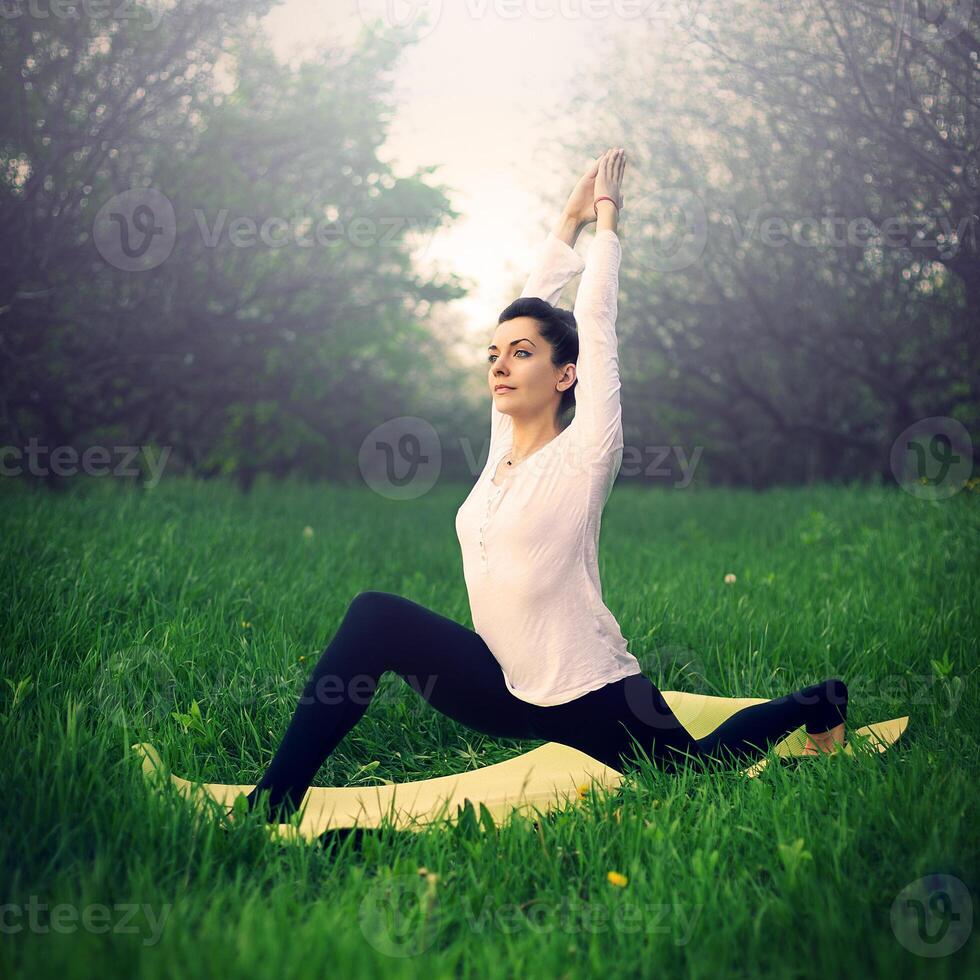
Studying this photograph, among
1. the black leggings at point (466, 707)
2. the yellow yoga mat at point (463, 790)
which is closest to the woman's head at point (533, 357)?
the black leggings at point (466, 707)

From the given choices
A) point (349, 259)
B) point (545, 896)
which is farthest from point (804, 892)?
point (349, 259)

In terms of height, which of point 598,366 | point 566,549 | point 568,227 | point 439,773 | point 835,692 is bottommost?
point 439,773

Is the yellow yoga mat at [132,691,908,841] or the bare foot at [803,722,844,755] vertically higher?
the bare foot at [803,722,844,755]

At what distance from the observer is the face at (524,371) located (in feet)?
8.61

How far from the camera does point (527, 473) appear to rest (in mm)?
2486

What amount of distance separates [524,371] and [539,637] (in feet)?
2.70

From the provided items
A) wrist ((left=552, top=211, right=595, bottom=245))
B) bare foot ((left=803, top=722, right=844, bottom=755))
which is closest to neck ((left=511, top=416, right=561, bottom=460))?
wrist ((left=552, top=211, right=595, bottom=245))

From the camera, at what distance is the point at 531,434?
2639 millimetres

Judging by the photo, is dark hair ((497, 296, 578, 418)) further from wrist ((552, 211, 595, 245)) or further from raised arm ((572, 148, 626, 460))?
wrist ((552, 211, 595, 245))

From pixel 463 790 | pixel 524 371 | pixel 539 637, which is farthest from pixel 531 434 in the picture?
pixel 463 790

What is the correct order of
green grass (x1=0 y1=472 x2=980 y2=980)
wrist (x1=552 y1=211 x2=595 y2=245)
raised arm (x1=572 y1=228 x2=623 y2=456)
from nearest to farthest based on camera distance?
green grass (x1=0 y1=472 x2=980 y2=980) → raised arm (x1=572 y1=228 x2=623 y2=456) → wrist (x1=552 y1=211 x2=595 y2=245)

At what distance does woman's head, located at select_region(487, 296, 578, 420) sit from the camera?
2.62 m

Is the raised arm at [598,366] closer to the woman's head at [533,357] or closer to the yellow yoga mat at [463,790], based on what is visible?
the woman's head at [533,357]

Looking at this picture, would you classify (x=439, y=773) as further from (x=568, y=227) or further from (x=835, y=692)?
(x=568, y=227)
